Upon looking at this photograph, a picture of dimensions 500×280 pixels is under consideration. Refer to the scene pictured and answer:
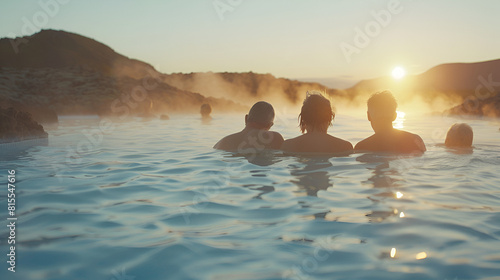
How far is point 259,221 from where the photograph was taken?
A: 2777mm

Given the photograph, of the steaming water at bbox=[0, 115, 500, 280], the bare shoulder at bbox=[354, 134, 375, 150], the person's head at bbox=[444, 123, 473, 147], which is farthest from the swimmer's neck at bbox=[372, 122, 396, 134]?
the person's head at bbox=[444, 123, 473, 147]

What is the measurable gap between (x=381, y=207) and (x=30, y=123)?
8502 millimetres

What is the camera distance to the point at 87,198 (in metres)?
3.53

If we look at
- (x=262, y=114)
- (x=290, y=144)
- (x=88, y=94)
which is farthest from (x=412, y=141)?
(x=88, y=94)

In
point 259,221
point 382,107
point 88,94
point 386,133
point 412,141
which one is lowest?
point 259,221

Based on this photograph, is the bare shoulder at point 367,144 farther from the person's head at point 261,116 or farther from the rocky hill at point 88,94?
the rocky hill at point 88,94

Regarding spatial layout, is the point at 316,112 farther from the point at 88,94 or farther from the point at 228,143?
the point at 88,94

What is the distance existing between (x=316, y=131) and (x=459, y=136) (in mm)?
2818

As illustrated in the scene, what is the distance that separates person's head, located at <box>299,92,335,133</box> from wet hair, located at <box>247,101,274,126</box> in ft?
1.81

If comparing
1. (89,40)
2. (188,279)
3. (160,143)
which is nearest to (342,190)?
(188,279)

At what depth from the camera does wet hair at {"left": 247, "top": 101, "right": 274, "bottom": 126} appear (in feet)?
19.9

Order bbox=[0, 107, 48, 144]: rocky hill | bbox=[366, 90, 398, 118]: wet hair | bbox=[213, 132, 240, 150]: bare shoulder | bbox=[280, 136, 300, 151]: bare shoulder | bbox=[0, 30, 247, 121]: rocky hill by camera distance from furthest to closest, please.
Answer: bbox=[0, 30, 247, 121]: rocky hill → bbox=[0, 107, 48, 144]: rocky hill → bbox=[213, 132, 240, 150]: bare shoulder → bbox=[280, 136, 300, 151]: bare shoulder → bbox=[366, 90, 398, 118]: wet hair

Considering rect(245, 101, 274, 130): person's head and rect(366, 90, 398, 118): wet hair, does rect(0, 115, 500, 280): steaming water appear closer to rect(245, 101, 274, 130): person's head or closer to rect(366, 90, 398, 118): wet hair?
rect(366, 90, 398, 118): wet hair

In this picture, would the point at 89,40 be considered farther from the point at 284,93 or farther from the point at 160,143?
the point at 160,143
